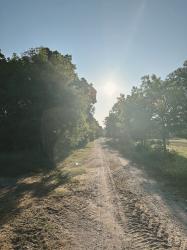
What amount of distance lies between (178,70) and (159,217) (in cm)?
2872

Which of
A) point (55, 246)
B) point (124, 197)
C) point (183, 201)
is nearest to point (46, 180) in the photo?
point (124, 197)

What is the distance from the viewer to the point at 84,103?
30.7 m

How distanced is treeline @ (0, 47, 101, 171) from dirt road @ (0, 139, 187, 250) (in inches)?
533

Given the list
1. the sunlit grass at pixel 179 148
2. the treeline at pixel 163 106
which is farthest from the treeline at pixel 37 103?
the sunlit grass at pixel 179 148

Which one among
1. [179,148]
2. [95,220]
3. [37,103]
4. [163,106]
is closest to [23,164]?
[37,103]

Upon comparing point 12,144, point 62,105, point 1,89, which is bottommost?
point 12,144

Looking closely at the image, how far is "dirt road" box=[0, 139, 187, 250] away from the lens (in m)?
7.57

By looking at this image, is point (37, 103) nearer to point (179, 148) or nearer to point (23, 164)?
point (23, 164)

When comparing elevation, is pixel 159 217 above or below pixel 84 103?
below

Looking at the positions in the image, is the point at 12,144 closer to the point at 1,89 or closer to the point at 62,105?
the point at 1,89

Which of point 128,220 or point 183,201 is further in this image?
point 183,201

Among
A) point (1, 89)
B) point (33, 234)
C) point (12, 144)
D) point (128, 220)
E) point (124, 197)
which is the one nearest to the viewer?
point (33, 234)

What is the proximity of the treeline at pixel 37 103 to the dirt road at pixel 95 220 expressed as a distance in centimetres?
1355

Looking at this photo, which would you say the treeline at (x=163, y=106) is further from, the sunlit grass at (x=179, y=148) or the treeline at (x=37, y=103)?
the treeline at (x=37, y=103)
